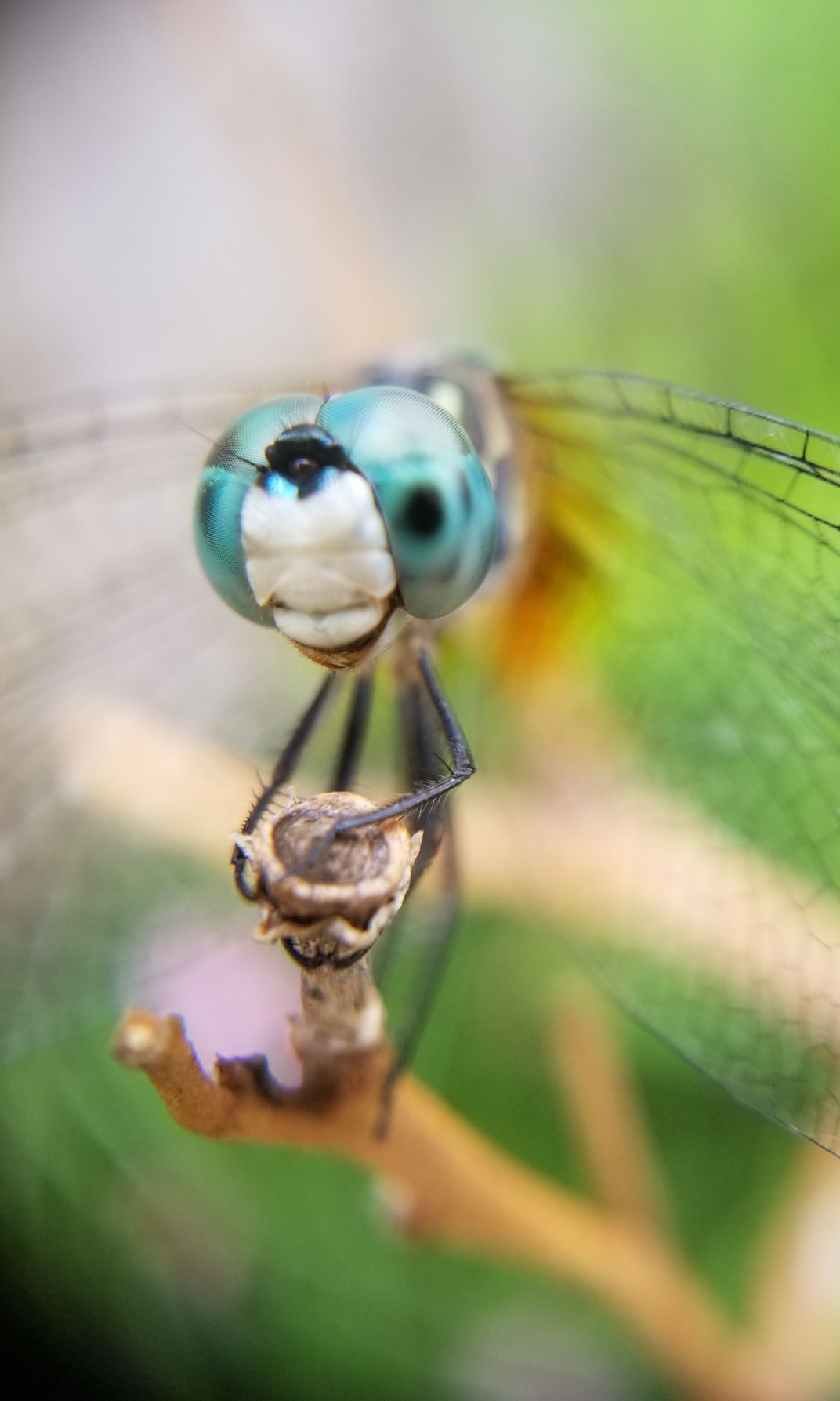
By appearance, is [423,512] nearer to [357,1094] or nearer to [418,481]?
[418,481]

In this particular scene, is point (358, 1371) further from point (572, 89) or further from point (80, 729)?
point (572, 89)

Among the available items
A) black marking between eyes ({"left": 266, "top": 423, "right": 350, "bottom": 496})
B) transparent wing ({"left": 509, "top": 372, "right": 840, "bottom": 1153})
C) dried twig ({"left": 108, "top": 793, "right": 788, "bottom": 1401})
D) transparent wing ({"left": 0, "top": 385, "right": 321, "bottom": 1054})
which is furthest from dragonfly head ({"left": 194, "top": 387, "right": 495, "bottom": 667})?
transparent wing ({"left": 0, "top": 385, "right": 321, "bottom": 1054})

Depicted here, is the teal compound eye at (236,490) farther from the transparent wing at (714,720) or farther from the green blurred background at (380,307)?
the green blurred background at (380,307)

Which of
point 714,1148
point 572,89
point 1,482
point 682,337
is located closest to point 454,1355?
point 714,1148

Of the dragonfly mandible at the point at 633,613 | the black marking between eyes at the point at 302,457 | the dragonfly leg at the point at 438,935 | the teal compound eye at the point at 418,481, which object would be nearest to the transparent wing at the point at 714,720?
the dragonfly mandible at the point at 633,613

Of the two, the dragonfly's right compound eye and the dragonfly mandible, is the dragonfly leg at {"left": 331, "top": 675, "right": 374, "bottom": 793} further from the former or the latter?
the dragonfly's right compound eye

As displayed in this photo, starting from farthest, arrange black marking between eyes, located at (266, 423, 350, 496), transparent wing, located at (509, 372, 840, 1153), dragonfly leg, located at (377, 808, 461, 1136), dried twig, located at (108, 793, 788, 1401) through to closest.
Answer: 1. dragonfly leg, located at (377, 808, 461, 1136)
2. transparent wing, located at (509, 372, 840, 1153)
3. black marking between eyes, located at (266, 423, 350, 496)
4. dried twig, located at (108, 793, 788, 1401)
